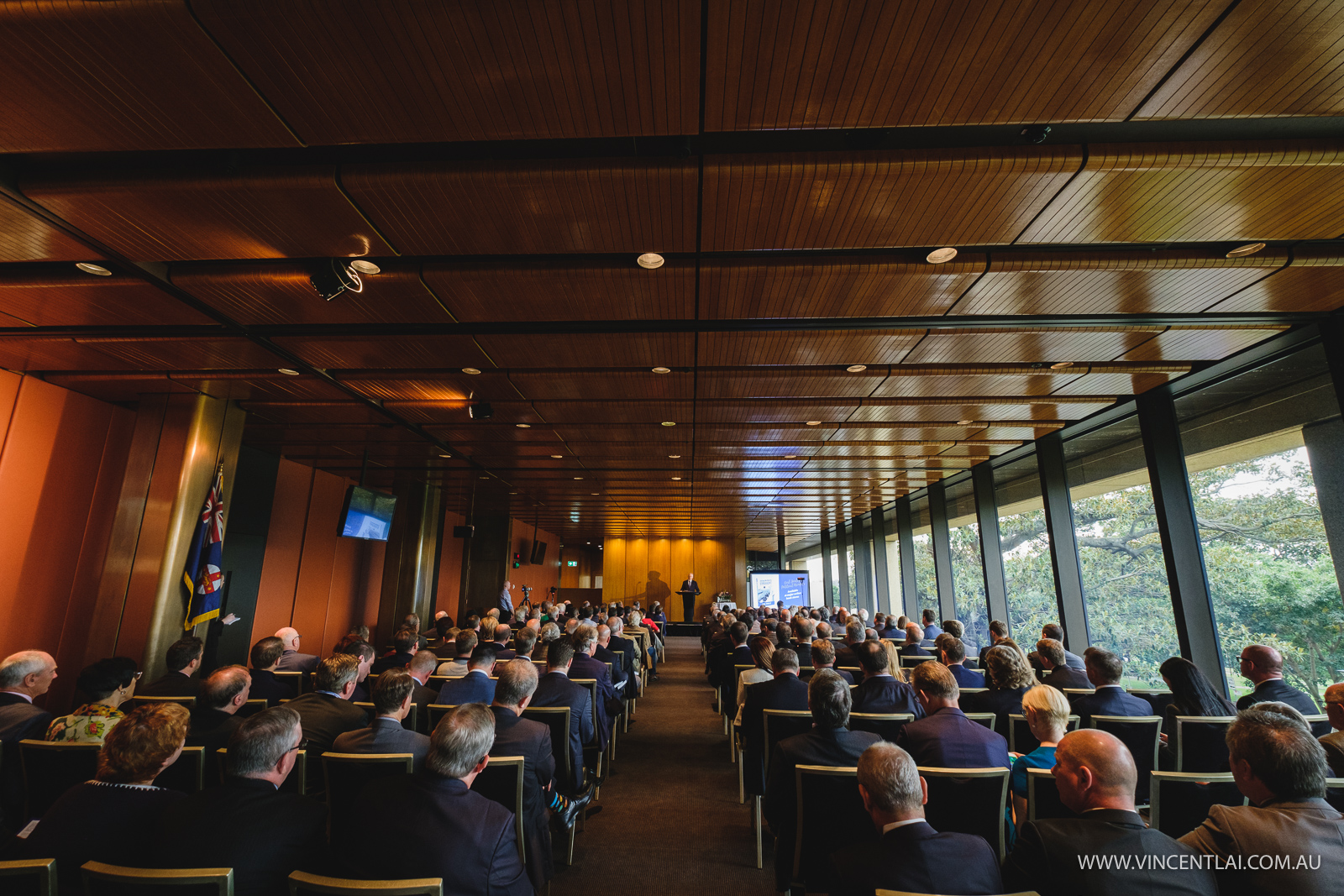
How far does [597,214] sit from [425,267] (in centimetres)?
127

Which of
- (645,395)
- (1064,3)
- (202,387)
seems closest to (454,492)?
(202,387)

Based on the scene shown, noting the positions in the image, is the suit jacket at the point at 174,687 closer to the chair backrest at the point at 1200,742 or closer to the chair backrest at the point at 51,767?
the chair backrest at the point at 51,767

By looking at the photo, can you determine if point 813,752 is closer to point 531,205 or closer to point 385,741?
point 385,741

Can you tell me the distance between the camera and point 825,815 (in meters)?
2.47

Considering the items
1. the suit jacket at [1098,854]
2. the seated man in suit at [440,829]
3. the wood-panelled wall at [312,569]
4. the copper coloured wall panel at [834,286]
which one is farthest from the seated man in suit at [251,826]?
the wood-panelled wall at [312,569]

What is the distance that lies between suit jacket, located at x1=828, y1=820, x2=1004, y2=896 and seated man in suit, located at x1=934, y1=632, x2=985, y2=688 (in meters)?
3.12

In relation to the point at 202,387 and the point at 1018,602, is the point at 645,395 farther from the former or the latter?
the point at 1018,602

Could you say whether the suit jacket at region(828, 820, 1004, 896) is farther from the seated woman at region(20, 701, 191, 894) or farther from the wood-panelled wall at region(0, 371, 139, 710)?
the wood-panelled wall at region(0, 371, 139, 710)

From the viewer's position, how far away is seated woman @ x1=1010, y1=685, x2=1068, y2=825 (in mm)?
2637

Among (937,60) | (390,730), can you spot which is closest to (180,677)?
(390,730)

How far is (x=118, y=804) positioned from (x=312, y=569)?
9585 millimetres

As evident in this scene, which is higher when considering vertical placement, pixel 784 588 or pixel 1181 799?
pixel 784 588

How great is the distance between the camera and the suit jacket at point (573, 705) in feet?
11.9

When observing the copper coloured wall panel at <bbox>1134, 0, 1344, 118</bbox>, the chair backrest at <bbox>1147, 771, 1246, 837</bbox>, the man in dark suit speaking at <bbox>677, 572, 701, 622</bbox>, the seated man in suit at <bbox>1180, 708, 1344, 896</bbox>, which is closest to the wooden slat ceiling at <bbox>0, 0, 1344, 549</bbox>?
the copper coloured wall panel at <bbox>1134, 0, 1344, 118</bbox>
